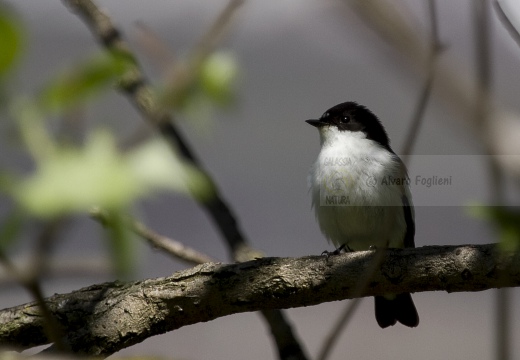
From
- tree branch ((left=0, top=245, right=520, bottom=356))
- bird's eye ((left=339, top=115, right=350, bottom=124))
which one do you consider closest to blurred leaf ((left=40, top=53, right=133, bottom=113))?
tree branch ((left=0, top=245, right=520, bottom=356))

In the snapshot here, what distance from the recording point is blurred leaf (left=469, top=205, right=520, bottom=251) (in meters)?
0.77

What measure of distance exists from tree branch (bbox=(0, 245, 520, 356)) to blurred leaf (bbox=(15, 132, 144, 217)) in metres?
2.15

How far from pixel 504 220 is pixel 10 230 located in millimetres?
552

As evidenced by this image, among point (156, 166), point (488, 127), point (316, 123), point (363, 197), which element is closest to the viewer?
point (488, 127)

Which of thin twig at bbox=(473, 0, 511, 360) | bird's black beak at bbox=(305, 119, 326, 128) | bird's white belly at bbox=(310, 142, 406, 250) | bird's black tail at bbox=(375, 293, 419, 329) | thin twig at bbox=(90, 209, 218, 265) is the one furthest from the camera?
bird's black beak at bbox=(305, 119, 326, 128)

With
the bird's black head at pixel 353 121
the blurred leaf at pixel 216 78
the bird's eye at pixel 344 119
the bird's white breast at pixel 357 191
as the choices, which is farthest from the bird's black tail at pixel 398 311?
the blurred leaf at pixel 216 78

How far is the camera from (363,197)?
4621 millimetres

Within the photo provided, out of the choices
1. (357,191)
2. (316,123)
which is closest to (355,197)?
(357,191)

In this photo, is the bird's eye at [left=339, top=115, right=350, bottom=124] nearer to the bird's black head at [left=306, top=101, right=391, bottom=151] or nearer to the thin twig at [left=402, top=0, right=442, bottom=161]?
the bird's black head at [left=306, top=101, right=391, bottom=151]

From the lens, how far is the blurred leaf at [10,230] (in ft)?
2.64

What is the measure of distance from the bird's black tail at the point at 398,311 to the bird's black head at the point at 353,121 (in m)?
1.11

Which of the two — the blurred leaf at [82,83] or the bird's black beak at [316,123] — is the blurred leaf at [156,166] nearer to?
the blurred leaf at [82,83]

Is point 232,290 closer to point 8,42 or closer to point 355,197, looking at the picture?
point 355,197

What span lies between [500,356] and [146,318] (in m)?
2.42
